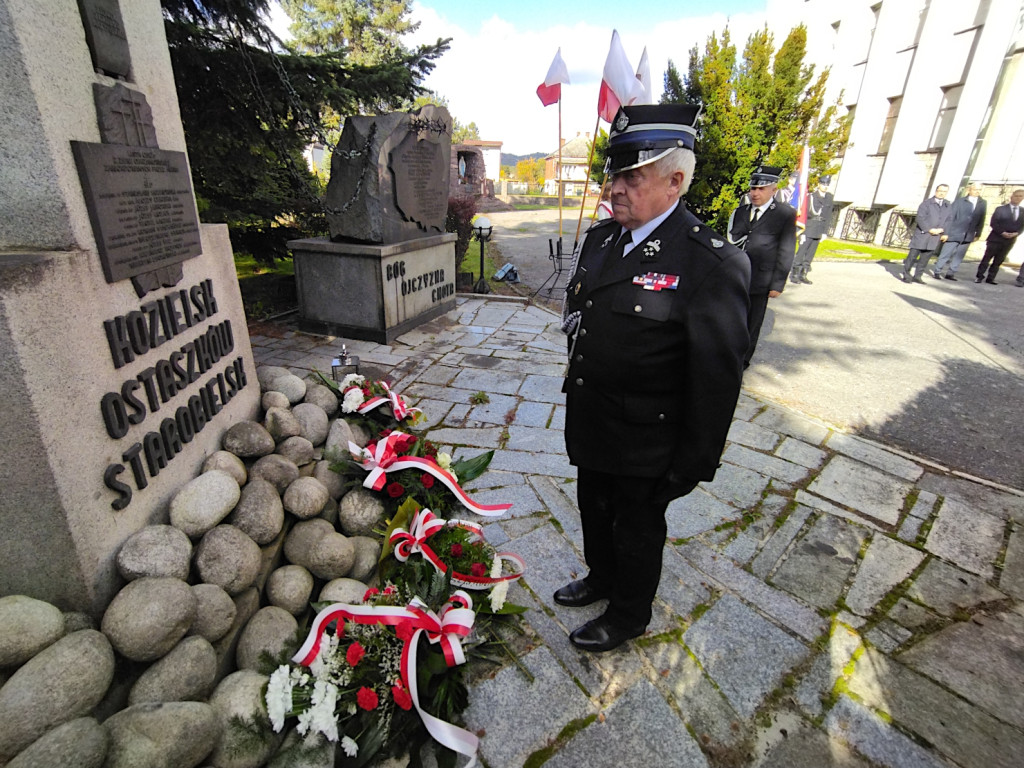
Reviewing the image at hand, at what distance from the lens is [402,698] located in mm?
1709

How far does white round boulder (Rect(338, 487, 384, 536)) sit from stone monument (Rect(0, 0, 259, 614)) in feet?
2.27

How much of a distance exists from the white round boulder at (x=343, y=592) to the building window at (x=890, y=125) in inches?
843

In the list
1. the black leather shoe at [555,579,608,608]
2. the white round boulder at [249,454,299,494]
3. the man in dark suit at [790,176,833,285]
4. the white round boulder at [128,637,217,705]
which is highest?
the man in dark suit at [790,176,833,285]

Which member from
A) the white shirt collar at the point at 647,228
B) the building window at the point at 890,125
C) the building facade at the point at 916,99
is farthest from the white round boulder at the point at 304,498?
the building window at the point at 890,125

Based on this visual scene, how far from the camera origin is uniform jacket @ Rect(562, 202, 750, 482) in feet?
5.28

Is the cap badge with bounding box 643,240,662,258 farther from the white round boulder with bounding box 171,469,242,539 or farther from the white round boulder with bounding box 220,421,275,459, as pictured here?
the white round boulder with bounding box 220,421,275,459

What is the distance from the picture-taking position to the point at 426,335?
618 centimetres

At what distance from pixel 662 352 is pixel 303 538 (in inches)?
67.1

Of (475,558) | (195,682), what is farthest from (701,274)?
(195,682)

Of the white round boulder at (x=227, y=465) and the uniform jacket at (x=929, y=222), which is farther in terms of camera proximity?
the uniform jacket at (x=929, y=222)

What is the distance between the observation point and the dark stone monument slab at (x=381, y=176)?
5.37 m

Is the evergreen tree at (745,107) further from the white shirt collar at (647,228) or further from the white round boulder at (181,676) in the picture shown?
the white round boulder at (181,676)

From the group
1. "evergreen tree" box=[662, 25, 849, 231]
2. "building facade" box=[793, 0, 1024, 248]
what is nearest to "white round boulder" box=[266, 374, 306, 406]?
"evergreen tree" box=[662, 25, 849, 231]

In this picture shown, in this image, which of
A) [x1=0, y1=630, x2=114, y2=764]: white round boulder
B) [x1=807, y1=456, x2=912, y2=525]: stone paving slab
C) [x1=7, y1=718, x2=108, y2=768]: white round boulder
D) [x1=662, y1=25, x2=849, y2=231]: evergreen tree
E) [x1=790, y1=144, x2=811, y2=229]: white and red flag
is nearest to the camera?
[x1=7, y1=718, x2=108, y2=768]: white round boulder
